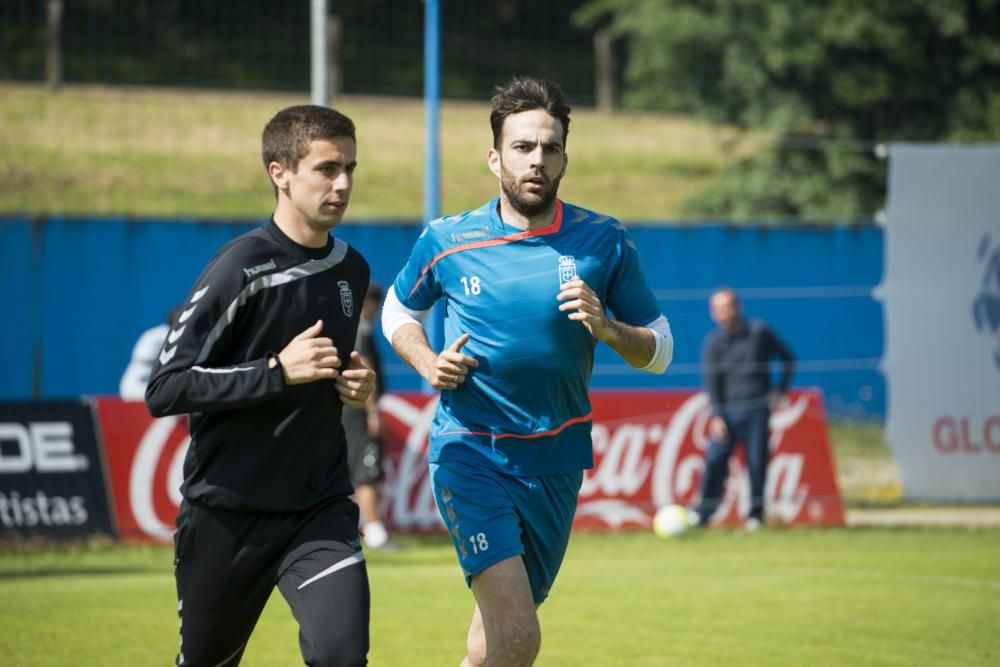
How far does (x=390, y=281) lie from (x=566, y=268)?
432 inches

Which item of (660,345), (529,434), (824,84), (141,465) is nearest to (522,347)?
(529,434)

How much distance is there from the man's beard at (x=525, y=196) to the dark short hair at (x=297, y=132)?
2.40 feet

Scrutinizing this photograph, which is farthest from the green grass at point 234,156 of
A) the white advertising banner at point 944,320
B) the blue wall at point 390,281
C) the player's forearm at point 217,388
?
the player's forearm at point 217,388

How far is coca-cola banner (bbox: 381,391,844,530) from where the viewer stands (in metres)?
13.3

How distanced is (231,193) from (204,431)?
19799 millimetres

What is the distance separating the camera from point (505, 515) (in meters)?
5.37

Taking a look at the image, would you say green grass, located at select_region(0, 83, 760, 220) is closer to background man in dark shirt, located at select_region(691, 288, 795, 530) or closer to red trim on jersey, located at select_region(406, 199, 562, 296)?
background man in dark shirt, located at select_region(691, 288, 795, 530)

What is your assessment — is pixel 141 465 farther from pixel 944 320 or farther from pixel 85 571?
pixel 944 320

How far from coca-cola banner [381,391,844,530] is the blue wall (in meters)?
3.23

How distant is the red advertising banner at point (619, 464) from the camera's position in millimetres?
12422

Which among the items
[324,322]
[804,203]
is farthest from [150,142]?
[324,322]

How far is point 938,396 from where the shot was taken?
14.6 metres

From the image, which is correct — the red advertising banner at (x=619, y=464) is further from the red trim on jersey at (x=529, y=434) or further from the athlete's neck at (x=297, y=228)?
the athlete's neck at (x=297, y=228)

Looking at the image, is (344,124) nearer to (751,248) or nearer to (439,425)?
(439,425)
